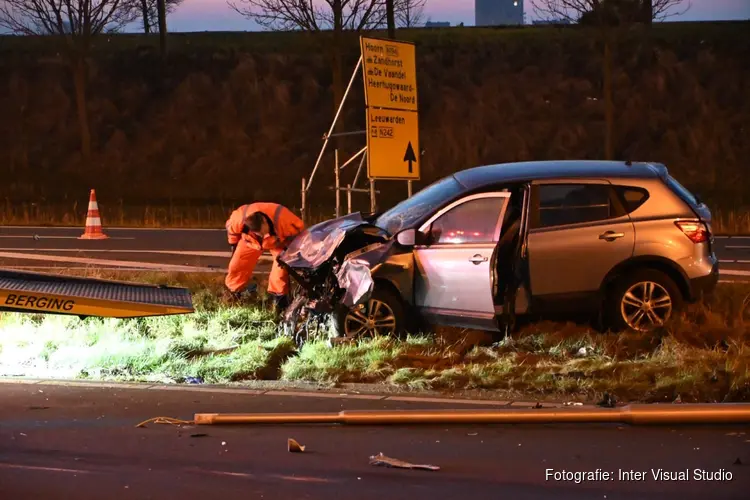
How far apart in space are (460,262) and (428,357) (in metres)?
0.88

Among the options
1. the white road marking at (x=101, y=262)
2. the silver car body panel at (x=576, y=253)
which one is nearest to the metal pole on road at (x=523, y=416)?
the silver car body panel at (x=576, y=253)

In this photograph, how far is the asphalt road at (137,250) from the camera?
1573 cm

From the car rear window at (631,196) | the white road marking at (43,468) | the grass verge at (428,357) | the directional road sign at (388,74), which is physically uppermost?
the directional road sign at (388,74)

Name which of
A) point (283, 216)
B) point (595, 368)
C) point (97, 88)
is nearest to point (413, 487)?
point (595, 368)

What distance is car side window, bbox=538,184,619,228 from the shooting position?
31.2 ft

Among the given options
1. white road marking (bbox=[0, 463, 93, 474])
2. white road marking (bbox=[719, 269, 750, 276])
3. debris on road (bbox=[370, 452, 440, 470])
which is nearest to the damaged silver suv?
debris on road (bbox=[370, 452, 440, 470])

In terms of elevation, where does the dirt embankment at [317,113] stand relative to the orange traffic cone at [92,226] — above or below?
above

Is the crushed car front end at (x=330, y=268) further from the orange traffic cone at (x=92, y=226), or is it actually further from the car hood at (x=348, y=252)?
the orange traffic cone at (x=92, y=226)

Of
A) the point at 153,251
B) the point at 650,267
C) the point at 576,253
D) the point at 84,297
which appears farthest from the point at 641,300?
the point at 153,251

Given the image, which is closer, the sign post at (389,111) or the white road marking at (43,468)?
the white road marking at (43,468)

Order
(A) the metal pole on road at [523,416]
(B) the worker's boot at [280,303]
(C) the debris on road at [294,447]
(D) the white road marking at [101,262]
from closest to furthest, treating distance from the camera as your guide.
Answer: (C) the debris on road at [294,447] < (A) the metal pole on road at [523,416] < (B) the worker's boot at [280,303] < (D) the white road marking at [101,262]

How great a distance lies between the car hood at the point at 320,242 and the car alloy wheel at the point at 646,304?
2178 millimetres

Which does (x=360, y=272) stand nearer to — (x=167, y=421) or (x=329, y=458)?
(x=167, y=421)

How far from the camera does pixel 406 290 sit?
376 inches
